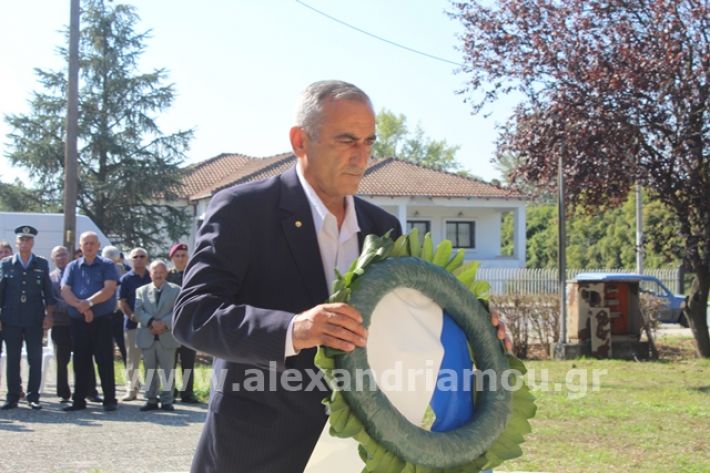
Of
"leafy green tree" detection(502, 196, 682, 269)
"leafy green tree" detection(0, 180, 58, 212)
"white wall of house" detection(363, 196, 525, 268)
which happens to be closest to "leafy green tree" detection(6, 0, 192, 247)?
"leafy green tree" detection(0, 180, 58, 212)

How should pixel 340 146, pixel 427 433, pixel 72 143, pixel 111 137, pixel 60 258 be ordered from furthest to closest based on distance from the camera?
1. pixel 111 137
2. pixel 72 143
3. pixel 60 258
4. pixel 340 146
5. pixel 427 433

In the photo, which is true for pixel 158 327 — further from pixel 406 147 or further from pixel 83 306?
pixel 406 147

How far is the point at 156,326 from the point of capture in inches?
424

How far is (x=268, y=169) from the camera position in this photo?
43.5m

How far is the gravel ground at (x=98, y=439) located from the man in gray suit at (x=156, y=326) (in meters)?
0.49

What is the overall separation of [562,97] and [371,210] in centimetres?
1111

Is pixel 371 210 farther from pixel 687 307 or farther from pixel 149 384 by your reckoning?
pixel 687 307

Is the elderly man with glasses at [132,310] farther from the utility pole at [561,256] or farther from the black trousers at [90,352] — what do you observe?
the utility pole at [561,256]

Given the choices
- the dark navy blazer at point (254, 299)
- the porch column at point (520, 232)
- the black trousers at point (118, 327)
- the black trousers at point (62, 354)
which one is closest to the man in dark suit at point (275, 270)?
the dark navy blazer at point (254, 299)

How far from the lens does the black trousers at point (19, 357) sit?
10.6m

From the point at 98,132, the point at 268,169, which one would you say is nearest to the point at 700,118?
the point at 98,132

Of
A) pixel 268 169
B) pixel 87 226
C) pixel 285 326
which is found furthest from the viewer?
pixel 268 169

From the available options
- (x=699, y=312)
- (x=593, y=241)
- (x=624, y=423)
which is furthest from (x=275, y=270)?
(x=593, y=241)

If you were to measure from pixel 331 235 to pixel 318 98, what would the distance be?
415mm
